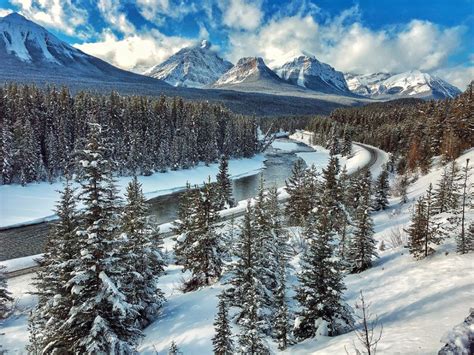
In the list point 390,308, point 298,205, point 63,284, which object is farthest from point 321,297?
point 298,205

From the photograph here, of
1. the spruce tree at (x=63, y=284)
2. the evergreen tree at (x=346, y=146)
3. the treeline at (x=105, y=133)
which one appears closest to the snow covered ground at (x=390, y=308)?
the spruce tree at (x=63, y=284)

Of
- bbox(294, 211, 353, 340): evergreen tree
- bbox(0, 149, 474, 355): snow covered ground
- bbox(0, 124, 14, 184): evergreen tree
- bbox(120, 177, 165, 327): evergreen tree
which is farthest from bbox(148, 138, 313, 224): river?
bbox(0, 124, 14, 184): evergreen tree

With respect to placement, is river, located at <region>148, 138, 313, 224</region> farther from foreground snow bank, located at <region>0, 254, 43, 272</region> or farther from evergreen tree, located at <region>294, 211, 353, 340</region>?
evergreen tree, located at <region>294, 211, 353, 340</region>

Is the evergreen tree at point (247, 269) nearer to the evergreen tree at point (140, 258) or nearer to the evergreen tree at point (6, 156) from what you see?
the evergreen tree at point (140, 258)

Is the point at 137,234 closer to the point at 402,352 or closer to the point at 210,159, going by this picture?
the point at 402,352

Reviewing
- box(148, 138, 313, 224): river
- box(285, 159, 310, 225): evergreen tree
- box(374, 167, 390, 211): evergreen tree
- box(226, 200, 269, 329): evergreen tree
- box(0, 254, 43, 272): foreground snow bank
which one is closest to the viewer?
box(226, 200, 269, 329): evergreen tree

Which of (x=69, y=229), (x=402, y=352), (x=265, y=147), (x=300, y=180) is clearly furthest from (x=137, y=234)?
(x=265, y=147)
